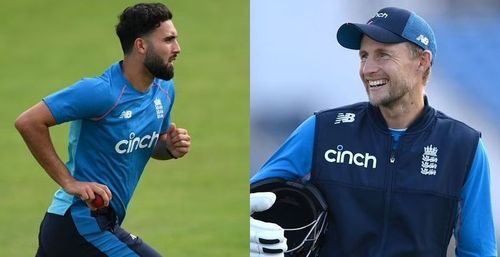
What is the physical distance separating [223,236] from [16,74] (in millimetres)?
5453

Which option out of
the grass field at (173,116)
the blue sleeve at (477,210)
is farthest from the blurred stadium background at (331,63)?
the grass field at (173,116)

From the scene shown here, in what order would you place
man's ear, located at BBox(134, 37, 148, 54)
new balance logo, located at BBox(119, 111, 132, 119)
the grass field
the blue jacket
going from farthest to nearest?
1. the grass field
2. man's ear, located at BBox(134, 37, 148, 54)
3. new balance logo, located at BBox(119, 111, 132, 119)
4. the blue jacket

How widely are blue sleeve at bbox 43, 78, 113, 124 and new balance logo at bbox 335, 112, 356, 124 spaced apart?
1346 millimetres

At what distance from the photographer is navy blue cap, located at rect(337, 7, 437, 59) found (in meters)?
3.84

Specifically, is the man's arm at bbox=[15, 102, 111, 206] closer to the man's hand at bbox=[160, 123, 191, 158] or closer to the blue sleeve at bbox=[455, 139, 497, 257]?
the man's hand at bbox=[160, 123, 191, 158]

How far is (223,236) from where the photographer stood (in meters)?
8.23

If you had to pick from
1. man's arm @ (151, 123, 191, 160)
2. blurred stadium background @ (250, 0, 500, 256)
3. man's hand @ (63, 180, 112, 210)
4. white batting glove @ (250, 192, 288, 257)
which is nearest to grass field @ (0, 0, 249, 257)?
man's arm @ (151, 123, 191, 160)

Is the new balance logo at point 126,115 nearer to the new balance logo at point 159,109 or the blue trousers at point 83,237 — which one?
the new balance logo at point 159,109

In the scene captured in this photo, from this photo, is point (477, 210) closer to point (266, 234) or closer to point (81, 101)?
point (266, 234)

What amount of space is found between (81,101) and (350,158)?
145cm

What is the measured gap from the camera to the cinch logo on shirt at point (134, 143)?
5078mm

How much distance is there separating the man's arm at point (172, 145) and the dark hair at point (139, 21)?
442 mm

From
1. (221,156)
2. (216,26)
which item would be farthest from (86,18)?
(221,156)

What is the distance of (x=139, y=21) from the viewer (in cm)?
554
